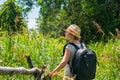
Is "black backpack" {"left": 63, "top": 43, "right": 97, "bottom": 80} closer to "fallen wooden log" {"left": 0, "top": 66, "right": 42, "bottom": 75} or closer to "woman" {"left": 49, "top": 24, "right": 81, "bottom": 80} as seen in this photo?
"woman" {"left": 49, "top": 24, "right": 81, "bottom": 80}

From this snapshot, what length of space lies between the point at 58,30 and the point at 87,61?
24649 millimetres

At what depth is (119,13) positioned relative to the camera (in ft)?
96.6

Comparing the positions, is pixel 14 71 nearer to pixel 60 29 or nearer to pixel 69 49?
pixel 69 49

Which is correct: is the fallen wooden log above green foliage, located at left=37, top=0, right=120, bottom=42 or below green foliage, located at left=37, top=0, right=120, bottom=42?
above

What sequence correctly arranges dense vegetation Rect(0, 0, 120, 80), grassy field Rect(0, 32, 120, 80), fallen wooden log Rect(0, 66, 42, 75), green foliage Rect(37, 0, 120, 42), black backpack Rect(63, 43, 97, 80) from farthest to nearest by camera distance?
1. green foliage Rect(37, 0, 120, 42)
2. dense vegetation Rect(0, 0, 120, 80)
3. grassy field Rect(0, 32, 120, 80)
4. black backpack Rect(63, 43, 97, 80)
5. fallen wooden log Rect(0, 66, 42, 75)

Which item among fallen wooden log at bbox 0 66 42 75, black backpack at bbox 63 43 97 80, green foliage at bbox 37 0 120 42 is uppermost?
fallen wooden log at bbox 0 66 42 75

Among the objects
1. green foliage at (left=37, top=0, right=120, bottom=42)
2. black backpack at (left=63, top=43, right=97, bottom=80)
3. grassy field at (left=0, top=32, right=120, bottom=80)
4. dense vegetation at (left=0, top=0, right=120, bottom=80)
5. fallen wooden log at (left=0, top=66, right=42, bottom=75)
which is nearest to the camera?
fallen wooden log at (left=0, top=66, right=42, bottom=75)

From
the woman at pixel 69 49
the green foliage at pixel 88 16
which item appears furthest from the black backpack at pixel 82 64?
the green foliage at pixel 88 16

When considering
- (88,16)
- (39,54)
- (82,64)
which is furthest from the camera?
(88,16)

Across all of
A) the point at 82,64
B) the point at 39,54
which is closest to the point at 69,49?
the point at 82,64

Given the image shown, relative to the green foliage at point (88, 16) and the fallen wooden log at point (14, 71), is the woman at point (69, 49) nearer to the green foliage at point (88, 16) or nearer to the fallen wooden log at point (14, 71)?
the fallen wooden log at point (14, 71)

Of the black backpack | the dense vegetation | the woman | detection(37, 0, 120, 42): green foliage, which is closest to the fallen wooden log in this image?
the woman

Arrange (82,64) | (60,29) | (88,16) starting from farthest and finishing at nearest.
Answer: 1. (60,29)
2. (88,16)
3. (82,64)

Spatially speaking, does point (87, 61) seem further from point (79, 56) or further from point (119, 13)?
point (119, 13)
